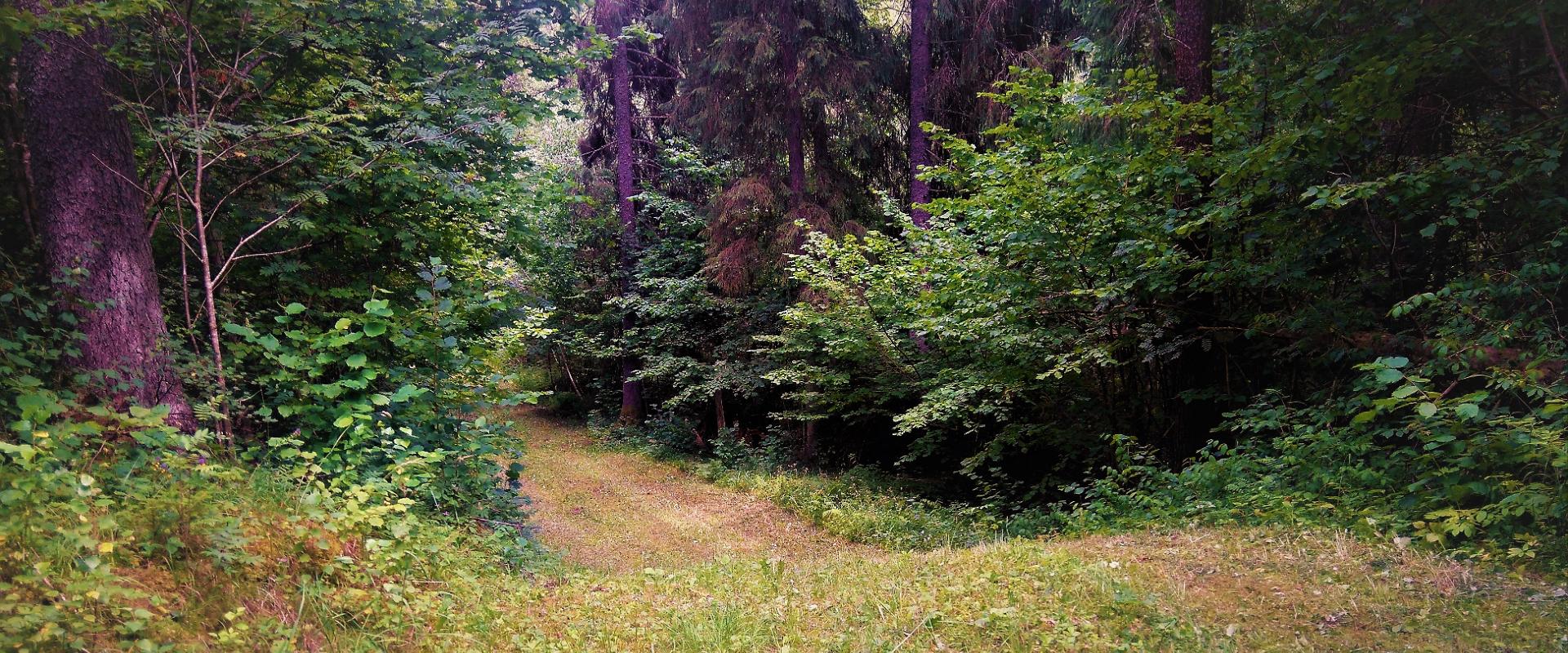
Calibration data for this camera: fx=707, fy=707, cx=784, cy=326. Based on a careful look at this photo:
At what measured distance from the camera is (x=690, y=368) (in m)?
14.7

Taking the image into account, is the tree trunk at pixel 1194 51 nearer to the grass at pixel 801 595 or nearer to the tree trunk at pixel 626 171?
the grass at pixel 801 595

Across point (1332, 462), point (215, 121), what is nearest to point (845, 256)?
point (1332, 462)

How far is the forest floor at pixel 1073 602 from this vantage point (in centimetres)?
310

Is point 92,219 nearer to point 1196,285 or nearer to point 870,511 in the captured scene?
point 870,511

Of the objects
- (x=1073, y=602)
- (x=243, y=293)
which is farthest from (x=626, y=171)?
(x=1073, y=602)

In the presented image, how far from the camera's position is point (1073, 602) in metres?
3.53

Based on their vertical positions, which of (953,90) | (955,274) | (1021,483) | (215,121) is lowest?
(1021,483)

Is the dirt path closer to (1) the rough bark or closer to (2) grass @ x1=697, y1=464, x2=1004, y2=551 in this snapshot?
(2) grass @ x1=697, y1=464, x2=1004, y2=551

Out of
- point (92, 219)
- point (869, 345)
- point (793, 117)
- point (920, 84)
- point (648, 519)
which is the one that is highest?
point (920, 84)

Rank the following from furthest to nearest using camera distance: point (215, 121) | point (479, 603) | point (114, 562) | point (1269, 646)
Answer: point (215, 121)
point (479, 603)
point (1269, 646)
point (114, 562)

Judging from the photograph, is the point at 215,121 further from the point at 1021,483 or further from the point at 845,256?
the point at 1021,483

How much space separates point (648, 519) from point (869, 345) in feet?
12.4

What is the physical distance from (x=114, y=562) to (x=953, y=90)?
11163 mm

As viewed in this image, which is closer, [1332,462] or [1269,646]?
[1269,646]
